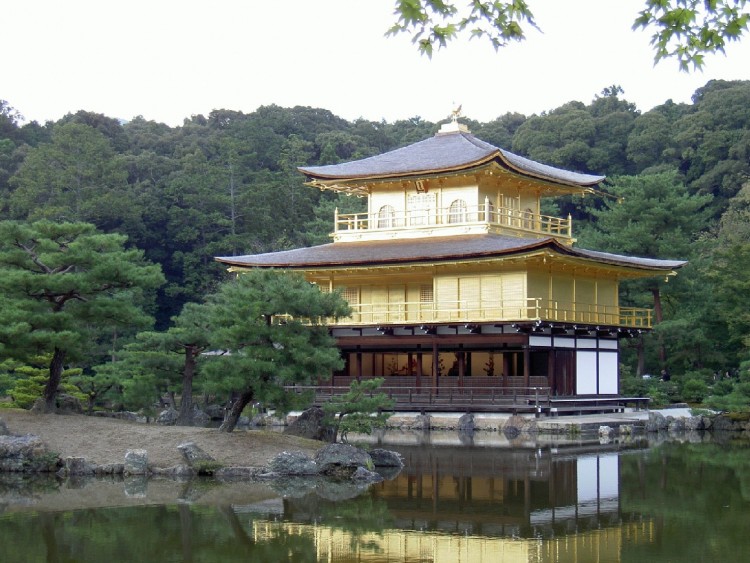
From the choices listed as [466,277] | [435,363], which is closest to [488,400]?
[435,363]

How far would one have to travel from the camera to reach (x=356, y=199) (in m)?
57.8

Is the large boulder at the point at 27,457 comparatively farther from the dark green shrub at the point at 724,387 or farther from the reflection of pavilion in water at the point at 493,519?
the dark green shrub at the point at 724,387

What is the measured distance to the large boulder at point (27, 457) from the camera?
69.3 ft

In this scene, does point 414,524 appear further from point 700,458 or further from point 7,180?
point 7,180

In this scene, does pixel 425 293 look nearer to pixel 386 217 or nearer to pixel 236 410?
pixel 386 217

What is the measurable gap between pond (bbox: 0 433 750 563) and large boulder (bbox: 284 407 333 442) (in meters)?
2.77

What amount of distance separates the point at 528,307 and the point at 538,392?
2803mm

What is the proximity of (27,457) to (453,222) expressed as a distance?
67.6 feet

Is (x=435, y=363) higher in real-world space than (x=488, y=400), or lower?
higher

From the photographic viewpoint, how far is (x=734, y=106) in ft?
226

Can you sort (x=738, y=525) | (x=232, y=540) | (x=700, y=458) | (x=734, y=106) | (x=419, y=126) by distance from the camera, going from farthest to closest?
1. (x=419, y=126)
2. (x=734, y=106)
3. (x=700, y=458)
4. (x=738, y=525)
5. (x=232, y=540)

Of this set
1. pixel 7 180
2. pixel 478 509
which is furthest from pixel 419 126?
pixel 478 509

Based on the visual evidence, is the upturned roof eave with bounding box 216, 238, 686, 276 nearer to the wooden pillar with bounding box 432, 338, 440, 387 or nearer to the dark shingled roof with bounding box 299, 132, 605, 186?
the wooden pillar with bounding box 432, 338, 440, 387

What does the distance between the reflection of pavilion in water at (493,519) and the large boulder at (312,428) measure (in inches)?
99.0
